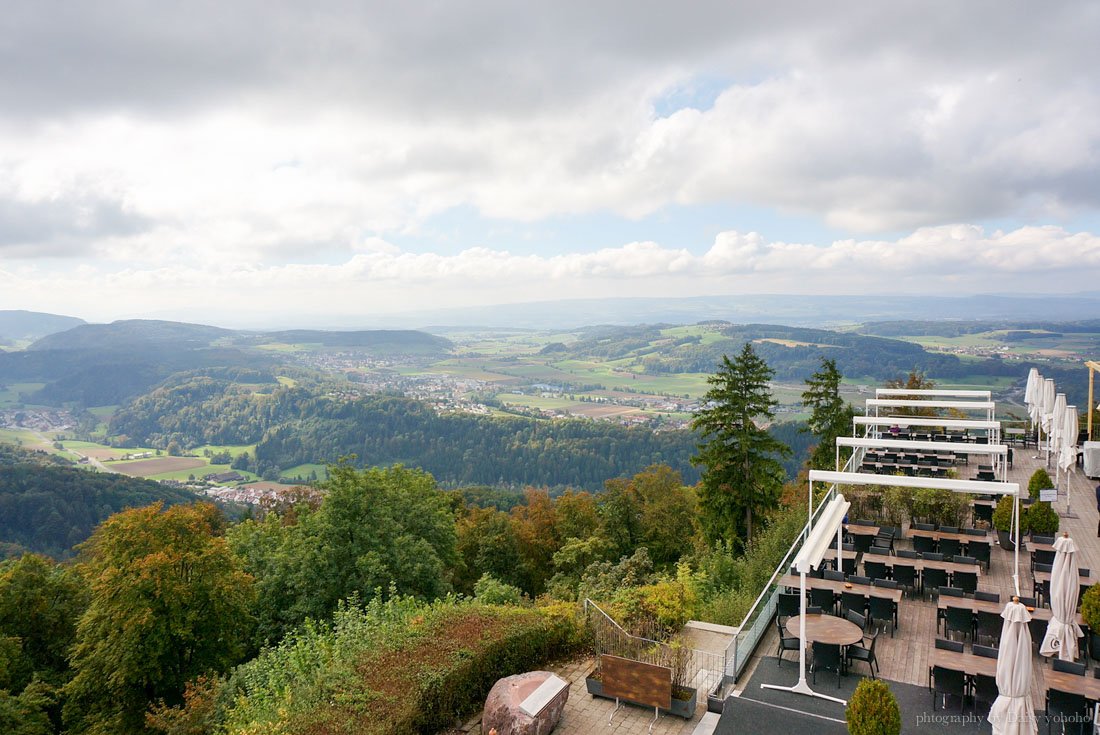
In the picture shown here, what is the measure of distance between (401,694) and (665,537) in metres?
27.6

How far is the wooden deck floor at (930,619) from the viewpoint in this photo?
8.89 meters

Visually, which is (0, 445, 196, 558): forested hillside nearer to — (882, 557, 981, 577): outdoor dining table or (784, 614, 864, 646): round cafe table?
(784, 614, 864, 646): round cafe table

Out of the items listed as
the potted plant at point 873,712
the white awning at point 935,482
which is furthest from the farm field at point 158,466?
the potted plant at point 873,712

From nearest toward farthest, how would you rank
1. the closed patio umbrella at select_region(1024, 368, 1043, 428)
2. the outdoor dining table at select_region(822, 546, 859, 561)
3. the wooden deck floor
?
the wooden deck floor → the outdoor dining table at select_region(822, 546, 859, 561) → the closed patio umbrella at select_region(1024, 368, 1043, 428)

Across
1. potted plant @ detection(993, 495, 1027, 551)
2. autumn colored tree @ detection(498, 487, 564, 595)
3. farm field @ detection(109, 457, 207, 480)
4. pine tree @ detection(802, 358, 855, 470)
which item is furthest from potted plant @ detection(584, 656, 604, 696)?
farm field @ detection(109, 457, 207, 480)

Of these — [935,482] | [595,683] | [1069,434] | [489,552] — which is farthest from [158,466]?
[1069,434]

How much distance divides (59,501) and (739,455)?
89.3 m

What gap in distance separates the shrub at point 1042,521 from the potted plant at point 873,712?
9154 millimetres

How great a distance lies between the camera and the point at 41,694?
1655 centimetres

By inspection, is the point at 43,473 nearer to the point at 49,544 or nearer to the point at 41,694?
the point at 49,544

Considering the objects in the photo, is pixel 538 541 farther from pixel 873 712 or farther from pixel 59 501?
pixel 59 501

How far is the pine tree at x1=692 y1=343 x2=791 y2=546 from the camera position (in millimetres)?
23391

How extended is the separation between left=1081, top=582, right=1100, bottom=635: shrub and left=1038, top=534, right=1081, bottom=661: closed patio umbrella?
197 mm

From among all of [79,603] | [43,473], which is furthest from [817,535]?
[43,473]
